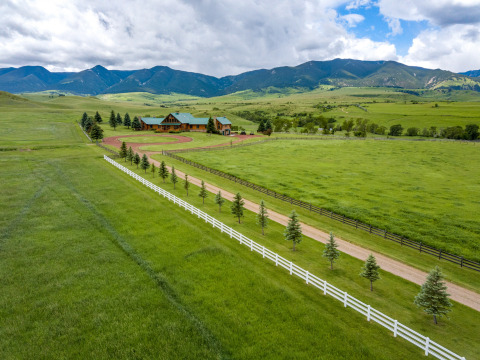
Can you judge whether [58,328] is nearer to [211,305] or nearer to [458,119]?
[211,305]

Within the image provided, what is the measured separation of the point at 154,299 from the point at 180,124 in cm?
12302

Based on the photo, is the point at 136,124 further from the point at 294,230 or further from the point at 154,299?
the point at 154,299

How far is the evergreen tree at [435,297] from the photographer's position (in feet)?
49.9

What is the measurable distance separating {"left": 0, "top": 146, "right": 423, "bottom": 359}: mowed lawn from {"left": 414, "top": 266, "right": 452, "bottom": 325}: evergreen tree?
3420 millimetres

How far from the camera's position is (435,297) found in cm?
1527

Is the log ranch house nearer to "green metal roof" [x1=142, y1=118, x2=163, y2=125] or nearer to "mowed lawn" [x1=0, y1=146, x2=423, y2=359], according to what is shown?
"green metal roof" [x1=142, y1=118, x2=163, y2=125]

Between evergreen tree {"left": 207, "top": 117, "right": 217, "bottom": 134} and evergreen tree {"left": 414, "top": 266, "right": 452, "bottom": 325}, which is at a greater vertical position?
evergreen tree {"left": 207, "top": 117, "right": 217, "bottom": 134}

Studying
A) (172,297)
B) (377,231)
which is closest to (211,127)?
(377,231)

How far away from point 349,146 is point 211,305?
9176 centimetres

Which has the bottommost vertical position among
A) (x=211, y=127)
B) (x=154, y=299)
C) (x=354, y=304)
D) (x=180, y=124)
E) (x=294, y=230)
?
(x=154, y=299)

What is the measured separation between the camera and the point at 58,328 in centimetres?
1419

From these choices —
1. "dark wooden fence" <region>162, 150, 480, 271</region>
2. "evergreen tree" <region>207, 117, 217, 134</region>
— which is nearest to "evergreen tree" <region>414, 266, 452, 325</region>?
"dark wooden fence" <region>162, 150, 480, 271</region>

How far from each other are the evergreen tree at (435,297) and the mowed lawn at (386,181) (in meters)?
14.3

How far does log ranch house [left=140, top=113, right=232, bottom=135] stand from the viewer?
131 m
